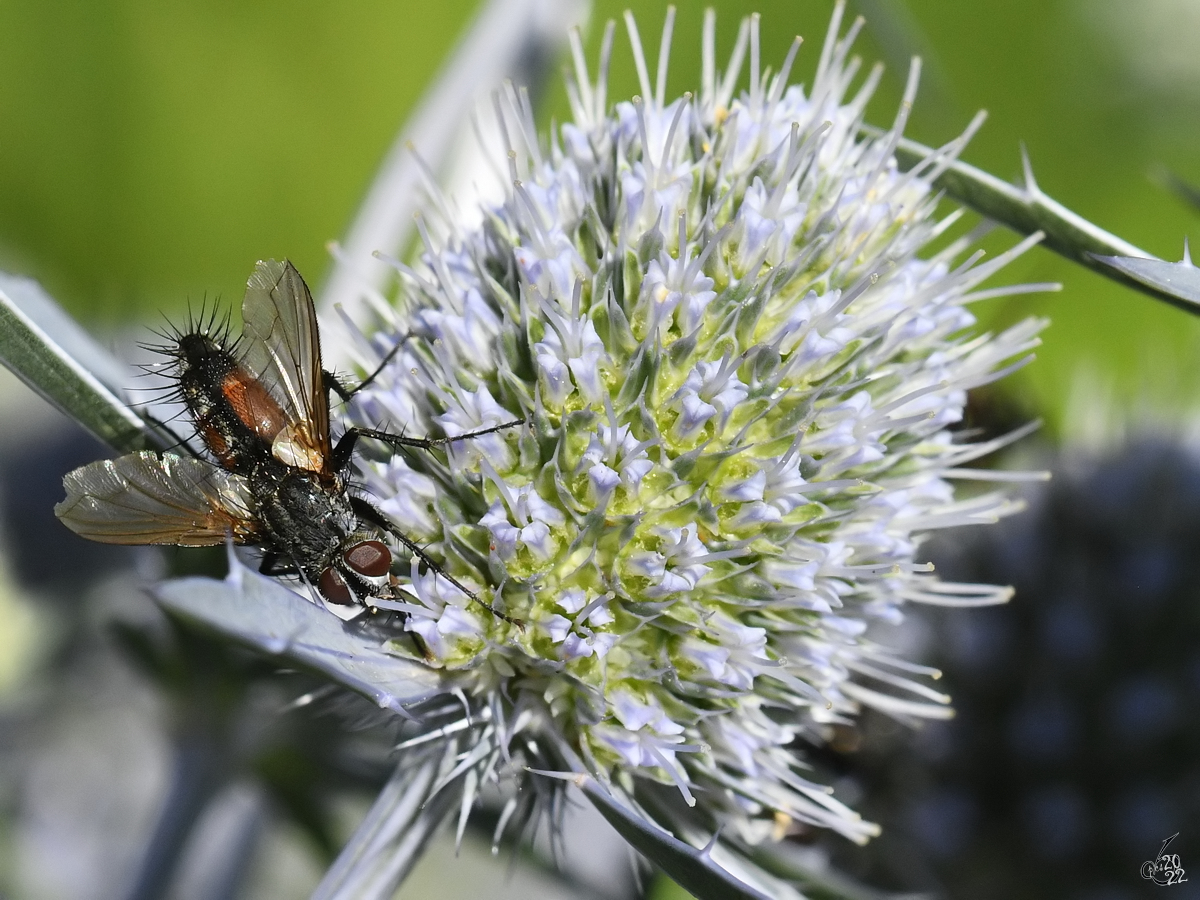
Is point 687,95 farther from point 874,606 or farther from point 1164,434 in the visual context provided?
point 1164,434

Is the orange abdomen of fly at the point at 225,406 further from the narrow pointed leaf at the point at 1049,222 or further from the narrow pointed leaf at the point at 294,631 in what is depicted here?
the narrow pointed leaf at the point at 1049,222

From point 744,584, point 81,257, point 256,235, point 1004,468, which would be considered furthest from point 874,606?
point 81,257

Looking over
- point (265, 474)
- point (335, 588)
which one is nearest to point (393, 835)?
point (335, 588)

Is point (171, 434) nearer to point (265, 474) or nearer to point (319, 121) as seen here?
point (265, 474)

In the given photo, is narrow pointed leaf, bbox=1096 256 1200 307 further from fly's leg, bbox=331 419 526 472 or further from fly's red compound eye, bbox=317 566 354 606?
fly's red compound eye, bbox=317 566 354 606

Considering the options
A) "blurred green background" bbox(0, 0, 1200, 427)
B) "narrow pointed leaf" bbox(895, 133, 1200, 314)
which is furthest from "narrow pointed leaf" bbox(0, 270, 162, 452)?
"blurred green background" bbox(0, 0, 1200, 427)

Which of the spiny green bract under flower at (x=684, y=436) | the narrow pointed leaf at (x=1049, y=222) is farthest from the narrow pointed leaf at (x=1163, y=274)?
the spiny green bract under flower at (x=684, y=436)
